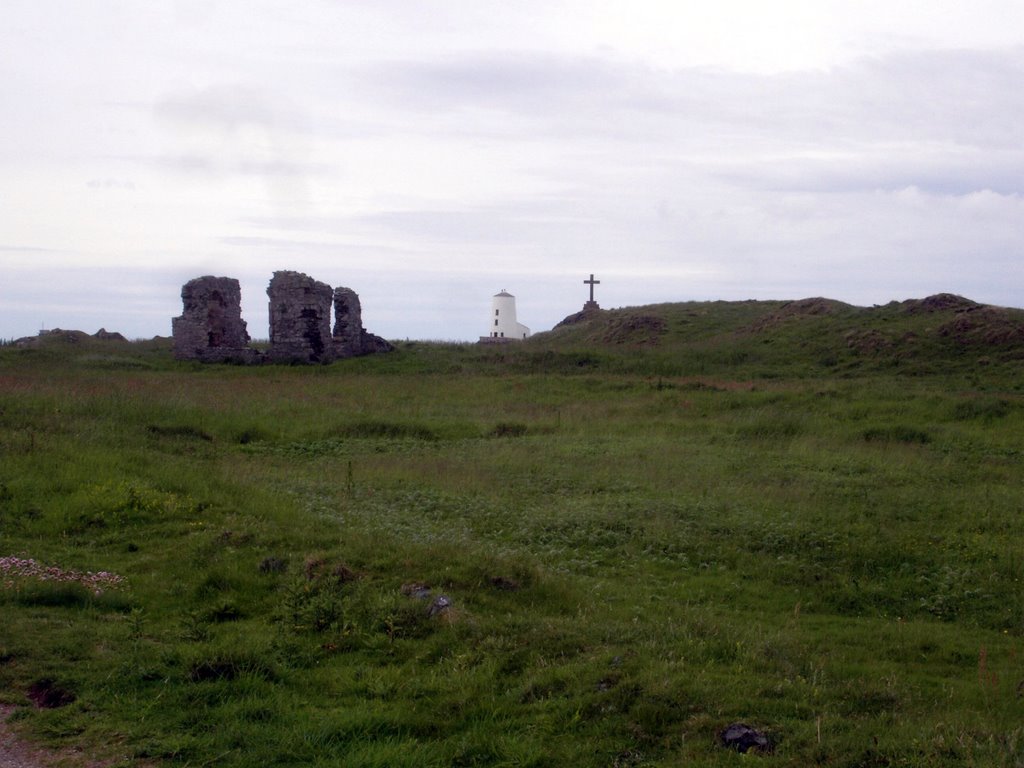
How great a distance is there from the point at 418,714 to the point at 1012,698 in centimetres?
382

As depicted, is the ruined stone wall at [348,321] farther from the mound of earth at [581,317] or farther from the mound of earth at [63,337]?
the mound of earth at [581,317]

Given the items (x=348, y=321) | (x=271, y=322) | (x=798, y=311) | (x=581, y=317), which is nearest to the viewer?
(x=271, y=322)

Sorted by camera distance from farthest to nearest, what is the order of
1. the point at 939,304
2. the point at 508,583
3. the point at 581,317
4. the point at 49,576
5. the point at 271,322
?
the point at 581,317 → the point at 939,304 → the point at 271,322 → the point at 508,583 → the point at 49,576

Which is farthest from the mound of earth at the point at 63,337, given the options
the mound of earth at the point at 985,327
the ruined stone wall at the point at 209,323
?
the mound of earth at the point at 985,327

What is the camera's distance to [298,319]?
30.5 meters

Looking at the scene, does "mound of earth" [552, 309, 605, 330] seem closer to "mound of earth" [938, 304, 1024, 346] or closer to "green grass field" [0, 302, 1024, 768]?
"mound of earth" [938, 304, 1024, 346]

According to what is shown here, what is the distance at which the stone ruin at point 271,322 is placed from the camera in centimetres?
3042

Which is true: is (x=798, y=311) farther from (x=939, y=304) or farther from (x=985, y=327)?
(x=985, y=327)

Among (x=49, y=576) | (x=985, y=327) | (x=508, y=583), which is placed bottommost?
(x=508, y=583)

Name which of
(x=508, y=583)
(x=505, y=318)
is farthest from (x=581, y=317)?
(x=508, y=583)

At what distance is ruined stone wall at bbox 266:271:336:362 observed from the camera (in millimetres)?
30406

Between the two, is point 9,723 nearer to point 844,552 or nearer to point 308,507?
point 308,507

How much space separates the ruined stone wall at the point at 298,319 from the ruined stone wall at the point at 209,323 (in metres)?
1.17

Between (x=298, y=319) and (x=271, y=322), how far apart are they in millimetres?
1188
